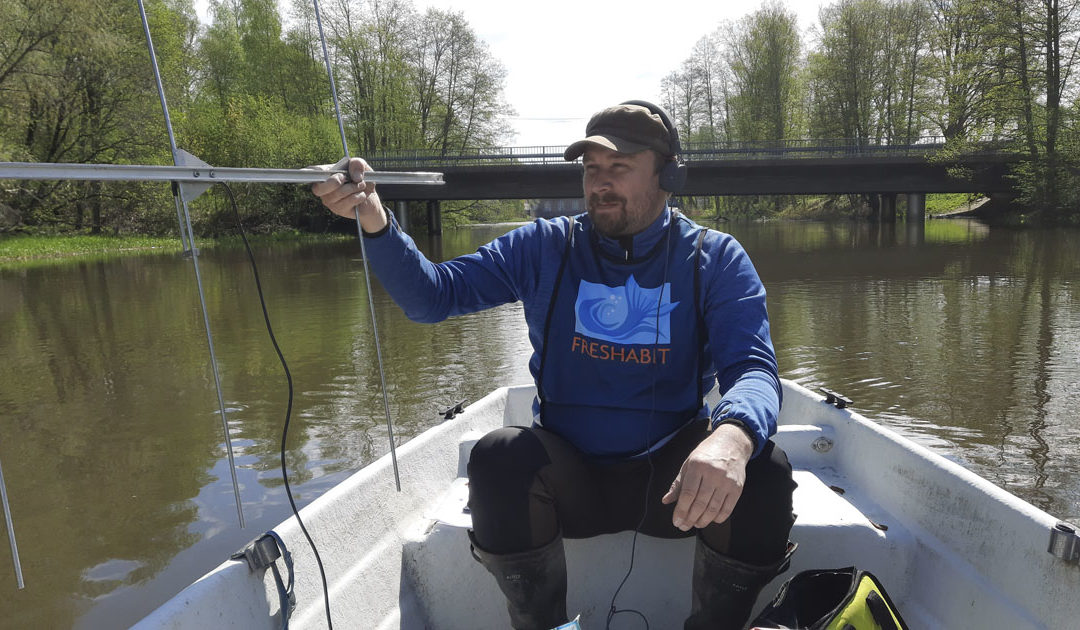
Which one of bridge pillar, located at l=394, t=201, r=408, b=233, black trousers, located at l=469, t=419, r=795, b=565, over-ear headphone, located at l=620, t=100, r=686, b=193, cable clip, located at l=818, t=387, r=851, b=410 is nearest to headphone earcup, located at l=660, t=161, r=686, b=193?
over-ear headphone, located at l=620, t=100, r=686, b=193

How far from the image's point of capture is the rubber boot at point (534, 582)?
5.86ft

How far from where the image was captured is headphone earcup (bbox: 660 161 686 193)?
2150 mm

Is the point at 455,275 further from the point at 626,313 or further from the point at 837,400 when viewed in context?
the point at 837,400

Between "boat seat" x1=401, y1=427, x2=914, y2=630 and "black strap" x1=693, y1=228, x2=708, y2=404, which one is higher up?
"black strap" x1=693, y1=228, x2=708, y2=404

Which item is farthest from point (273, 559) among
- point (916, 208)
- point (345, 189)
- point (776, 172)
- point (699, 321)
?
point (916, 208)

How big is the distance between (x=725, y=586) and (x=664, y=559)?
45 centimetres

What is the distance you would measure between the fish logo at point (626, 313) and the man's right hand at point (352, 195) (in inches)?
26.0

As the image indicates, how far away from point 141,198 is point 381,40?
15669 millimetres

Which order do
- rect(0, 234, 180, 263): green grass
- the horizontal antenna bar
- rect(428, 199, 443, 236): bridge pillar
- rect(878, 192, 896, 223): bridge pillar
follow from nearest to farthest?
the horizontal antenna bar
rect(0, 234, 180, 263): green grass
rect(878, 192, 896, 223): bridge pillar
rect(428, 199, 443, 236): bridge pillar

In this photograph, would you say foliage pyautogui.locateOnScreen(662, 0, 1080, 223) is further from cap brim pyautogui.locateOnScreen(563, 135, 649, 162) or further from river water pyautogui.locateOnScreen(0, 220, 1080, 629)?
cap brim pyautogui.locateOnScreen(563, 135, 649, 162)

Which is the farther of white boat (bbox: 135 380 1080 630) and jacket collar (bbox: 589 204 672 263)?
jacket collar (bbox: 589 204 672 263)

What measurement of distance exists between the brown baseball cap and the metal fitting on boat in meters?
1.46

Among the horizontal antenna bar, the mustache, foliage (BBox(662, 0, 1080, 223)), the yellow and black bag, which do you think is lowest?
the yellow and black bag

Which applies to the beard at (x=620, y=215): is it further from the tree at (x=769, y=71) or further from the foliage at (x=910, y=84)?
the tree at (x=769, y=71)
